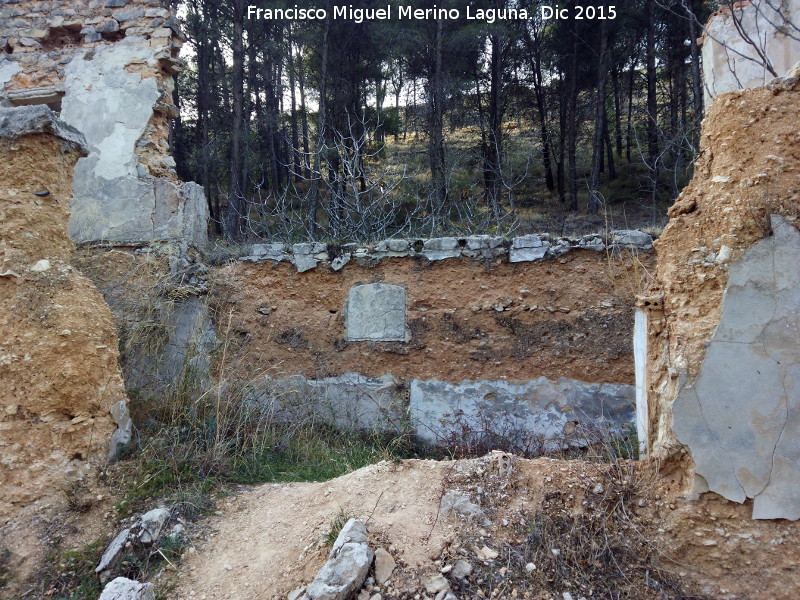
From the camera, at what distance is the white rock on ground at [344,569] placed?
7.90 feet

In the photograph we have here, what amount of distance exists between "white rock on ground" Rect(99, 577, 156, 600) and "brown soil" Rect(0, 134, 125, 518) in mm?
1045

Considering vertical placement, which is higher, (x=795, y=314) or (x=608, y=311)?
(x=795, y=314)

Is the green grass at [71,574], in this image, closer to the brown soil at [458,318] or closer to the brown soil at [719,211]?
the brown soil at [458,318]

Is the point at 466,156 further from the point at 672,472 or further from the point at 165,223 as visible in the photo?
the point at 672,472

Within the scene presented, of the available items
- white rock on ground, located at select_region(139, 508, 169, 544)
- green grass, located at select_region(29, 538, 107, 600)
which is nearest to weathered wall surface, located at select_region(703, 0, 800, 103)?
white rock on ground, located at select_region(139, 508, 169, 544)

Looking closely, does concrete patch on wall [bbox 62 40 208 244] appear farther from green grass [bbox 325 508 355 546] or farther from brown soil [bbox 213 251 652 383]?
green grass [bbox 325 508 355 546]

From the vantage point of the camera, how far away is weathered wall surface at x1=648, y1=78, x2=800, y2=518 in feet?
7.76

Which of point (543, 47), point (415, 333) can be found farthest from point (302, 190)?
point (415, 333)

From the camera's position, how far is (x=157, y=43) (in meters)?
6.63

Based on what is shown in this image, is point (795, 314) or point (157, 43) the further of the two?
point (157, 43)

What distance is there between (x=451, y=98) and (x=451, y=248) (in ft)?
30.6

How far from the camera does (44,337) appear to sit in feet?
12.0

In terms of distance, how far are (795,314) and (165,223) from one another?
5.87m

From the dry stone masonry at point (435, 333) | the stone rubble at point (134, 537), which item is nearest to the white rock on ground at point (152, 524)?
the stone rubble at point (134, 537)
